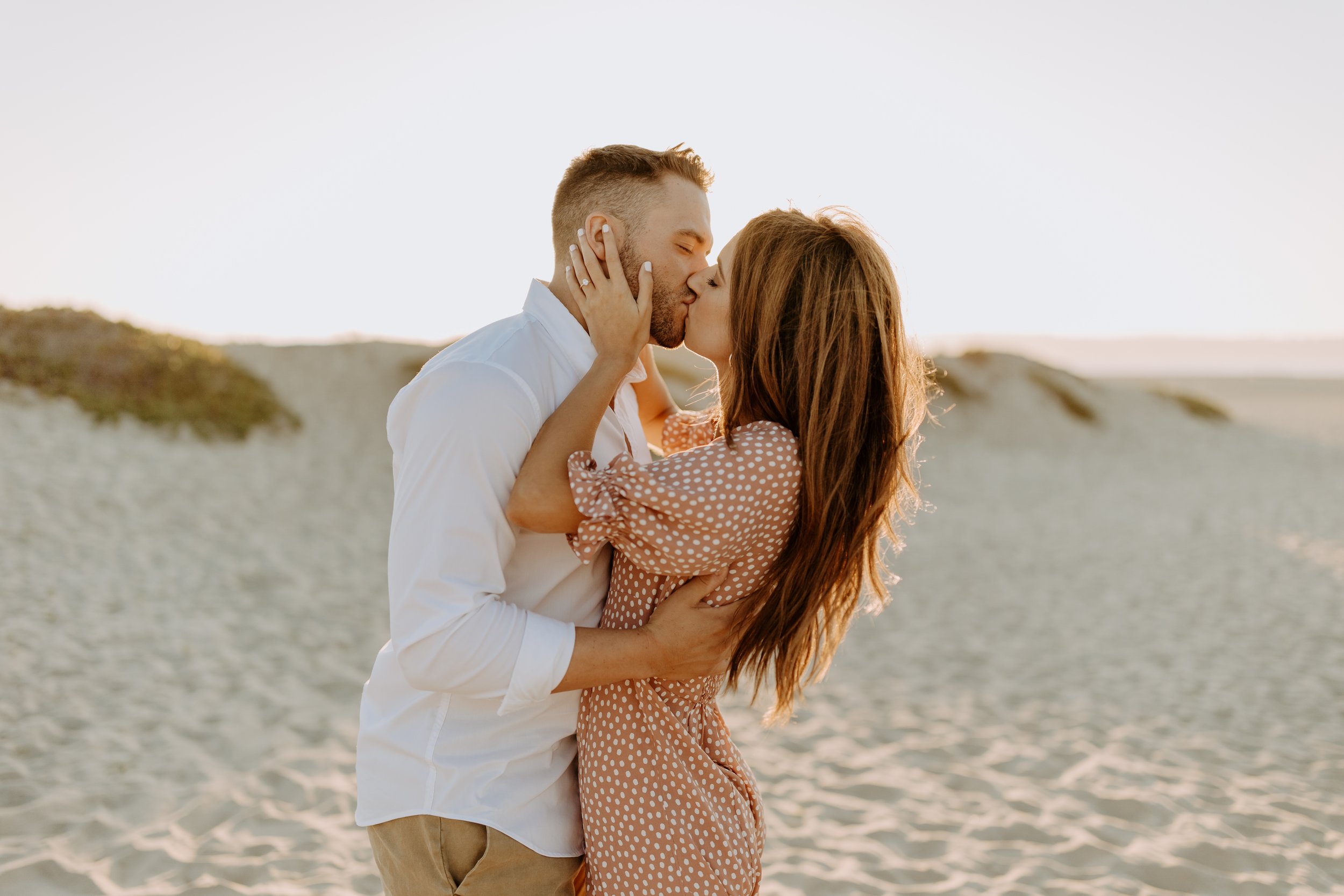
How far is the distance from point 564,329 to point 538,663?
70cm

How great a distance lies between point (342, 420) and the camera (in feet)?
47.6

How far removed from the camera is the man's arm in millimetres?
2602

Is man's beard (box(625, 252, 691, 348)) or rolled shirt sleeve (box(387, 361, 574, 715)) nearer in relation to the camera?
rolled shirt sleeve (box(387, 361, 574, 715))

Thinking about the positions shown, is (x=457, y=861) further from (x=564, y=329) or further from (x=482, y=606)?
(x=564, y=329)

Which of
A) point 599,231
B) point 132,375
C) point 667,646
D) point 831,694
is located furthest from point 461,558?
point 132,375

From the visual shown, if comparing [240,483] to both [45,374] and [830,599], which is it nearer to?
[45,374]

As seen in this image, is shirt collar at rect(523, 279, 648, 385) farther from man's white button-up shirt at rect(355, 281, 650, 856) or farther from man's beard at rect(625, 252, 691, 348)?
man's beard at rect(625, 252, 691, 348)

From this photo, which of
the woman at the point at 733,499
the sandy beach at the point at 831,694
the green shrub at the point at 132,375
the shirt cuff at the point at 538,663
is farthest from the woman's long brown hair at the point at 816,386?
the green shrub at the point at 132,375

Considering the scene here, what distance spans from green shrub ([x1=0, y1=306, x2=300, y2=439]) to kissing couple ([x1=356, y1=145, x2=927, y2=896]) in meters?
11.6

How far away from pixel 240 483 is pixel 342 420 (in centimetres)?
358

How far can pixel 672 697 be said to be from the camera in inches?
75.4

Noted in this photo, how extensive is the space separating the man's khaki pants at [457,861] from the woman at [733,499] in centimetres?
13

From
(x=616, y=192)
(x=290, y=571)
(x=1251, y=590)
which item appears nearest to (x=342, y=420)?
(x=290, y=571)

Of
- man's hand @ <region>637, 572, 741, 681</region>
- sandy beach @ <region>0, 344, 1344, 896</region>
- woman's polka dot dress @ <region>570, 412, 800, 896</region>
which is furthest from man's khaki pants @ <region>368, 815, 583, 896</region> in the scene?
sandy beach @ <region>0, 344, 1344, 896</region>
